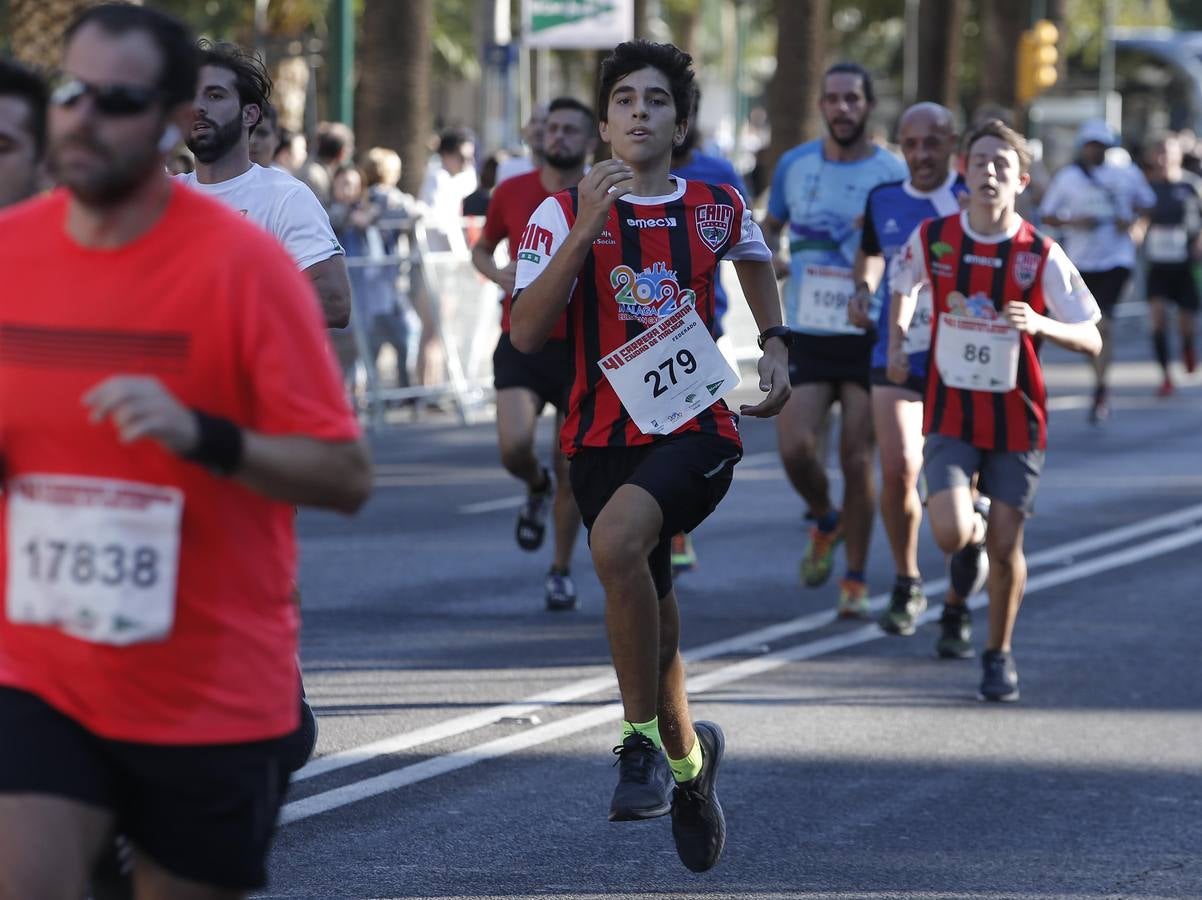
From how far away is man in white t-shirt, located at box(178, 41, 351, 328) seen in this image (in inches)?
223

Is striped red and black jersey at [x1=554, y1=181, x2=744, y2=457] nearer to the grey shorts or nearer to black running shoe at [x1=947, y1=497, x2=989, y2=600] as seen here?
the grey shorts

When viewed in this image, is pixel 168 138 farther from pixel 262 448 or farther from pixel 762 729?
pixel 762 729

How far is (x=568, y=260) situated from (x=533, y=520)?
4824mm

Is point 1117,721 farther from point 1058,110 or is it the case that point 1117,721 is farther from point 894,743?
point 1058,110

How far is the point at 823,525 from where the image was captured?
9891 millimetres

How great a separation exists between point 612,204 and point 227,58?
1.25 m

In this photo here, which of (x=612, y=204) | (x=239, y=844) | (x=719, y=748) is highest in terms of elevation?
(x=612, y=204)

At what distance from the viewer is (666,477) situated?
18.1 feet

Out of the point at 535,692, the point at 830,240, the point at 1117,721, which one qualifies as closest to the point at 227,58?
the point at 535,692

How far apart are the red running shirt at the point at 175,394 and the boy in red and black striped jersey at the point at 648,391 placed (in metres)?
2.13

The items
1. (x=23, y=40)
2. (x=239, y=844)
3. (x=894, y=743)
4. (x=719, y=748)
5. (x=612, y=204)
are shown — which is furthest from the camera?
(x=23, y=40)

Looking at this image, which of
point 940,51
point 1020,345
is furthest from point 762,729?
point 940,51

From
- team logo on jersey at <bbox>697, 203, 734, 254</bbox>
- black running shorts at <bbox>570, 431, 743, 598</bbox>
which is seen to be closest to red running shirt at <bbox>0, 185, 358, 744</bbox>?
black running shorts at <bbox>570, 431, 743, 598</bbox>

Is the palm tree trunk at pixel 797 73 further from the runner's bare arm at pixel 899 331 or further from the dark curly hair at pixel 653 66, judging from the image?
the dark curly hair at pixel 653 66
